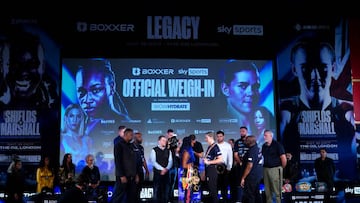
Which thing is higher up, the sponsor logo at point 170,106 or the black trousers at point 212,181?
the sponsor logo at point 170,106

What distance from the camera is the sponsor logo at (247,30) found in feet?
33.6

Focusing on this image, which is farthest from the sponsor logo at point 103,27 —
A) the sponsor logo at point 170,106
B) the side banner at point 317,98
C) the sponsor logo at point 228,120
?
the side banner at point 317,98

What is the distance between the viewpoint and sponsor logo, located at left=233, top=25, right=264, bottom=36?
10.2 metres

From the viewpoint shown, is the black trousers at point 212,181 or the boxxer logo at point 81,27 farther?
the boxxer logo at point 81,27

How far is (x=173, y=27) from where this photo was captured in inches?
400

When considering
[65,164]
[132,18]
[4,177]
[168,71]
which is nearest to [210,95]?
[168,71]

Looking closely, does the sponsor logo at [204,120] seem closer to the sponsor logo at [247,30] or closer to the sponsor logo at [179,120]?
the sponsor logo at [179,120]

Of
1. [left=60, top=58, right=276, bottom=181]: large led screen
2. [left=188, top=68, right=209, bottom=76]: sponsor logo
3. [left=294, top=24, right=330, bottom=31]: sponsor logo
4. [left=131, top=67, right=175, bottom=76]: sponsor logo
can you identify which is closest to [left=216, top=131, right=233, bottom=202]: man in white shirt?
[left=60, top=58, right=276, bottom=181]: large led screen

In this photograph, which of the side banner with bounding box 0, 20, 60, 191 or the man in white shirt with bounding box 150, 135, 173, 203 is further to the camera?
the side banner with bounding box 0, 20, 60, 191

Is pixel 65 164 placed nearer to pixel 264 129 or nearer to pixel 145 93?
pixel 145 93

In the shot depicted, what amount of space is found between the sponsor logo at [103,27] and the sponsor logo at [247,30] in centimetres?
224

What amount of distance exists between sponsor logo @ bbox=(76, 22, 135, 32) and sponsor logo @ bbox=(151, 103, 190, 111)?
5.61 ft

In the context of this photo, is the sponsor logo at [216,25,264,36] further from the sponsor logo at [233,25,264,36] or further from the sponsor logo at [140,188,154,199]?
the sponsor logo at [140,188,154,199]

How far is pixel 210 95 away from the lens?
10.0 meters
